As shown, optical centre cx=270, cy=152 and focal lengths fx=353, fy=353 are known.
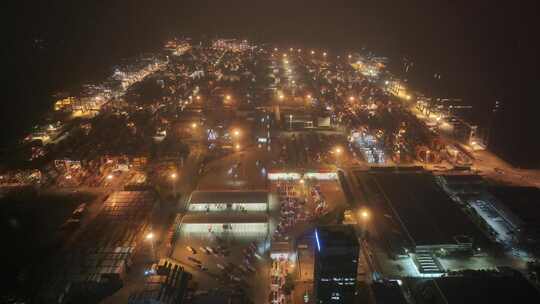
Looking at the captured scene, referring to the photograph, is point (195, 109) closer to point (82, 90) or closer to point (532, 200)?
point (82, 90)

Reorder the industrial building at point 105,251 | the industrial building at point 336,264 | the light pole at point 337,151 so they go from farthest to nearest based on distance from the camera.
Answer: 1. the light pole at point 337,151
2. the industrial building at point 105,251
3. the industrial building at point 336,264

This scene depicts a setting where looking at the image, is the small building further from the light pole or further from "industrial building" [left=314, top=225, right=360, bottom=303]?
the light pole

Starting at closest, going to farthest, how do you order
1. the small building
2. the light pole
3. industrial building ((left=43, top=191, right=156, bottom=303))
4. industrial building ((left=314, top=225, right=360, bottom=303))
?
1. industrial building ((left=314, top=225, right=360, bottom=303))
2. the small building
3. industrial building ((left=43, top=191, right=156, bottom=303))
4. the light pole

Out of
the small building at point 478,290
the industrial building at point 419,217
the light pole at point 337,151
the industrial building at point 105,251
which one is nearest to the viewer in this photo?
the small building at point 478,290

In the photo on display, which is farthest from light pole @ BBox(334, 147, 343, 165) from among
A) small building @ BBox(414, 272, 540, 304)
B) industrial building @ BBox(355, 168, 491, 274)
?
small building @ BBox(414, 272, 540, 304)

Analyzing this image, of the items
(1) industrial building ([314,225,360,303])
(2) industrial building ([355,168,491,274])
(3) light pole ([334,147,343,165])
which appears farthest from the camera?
(3) light pole ([334,147,343,165])

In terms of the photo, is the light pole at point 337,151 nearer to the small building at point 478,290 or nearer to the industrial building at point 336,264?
the small building at point 478,290

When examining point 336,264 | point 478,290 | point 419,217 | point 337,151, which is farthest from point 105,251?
point 337,151

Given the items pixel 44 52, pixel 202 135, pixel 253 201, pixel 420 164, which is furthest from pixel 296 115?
pixel 44 52

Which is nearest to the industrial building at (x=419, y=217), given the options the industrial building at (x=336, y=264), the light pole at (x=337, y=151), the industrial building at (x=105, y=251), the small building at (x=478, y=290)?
the small building at (x=478, y=290)
